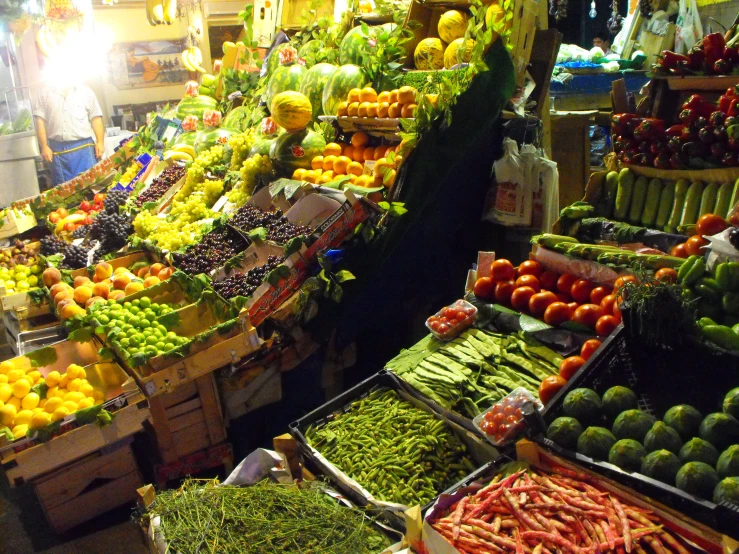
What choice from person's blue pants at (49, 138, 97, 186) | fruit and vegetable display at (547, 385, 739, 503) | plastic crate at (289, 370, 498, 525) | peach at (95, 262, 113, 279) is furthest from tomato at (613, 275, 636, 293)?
person's blue pants at (49, 138, 97, 186)

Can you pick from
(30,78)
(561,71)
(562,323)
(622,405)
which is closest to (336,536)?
(622,405)

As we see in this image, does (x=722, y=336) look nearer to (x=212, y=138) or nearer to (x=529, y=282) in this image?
(x=529, y=282)

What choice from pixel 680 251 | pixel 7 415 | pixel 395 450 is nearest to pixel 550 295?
pixel 680 251

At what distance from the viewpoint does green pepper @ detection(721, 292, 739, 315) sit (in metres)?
2.43

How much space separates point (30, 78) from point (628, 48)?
1037cm

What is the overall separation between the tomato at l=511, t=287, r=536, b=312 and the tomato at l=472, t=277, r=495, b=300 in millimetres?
181

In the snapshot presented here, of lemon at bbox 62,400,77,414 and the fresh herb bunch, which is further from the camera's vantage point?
lemon at bbox 62,400,77,414

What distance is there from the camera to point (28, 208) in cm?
665

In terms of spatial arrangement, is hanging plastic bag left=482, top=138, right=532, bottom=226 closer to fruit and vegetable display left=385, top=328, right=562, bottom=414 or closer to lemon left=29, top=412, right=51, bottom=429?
fruit and vegetable display left=385, top=328, right=562, bottom=414

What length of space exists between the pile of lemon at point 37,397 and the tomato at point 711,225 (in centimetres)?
323

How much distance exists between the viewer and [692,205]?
3.24m

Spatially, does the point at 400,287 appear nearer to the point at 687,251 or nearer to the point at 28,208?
the point at 687,251

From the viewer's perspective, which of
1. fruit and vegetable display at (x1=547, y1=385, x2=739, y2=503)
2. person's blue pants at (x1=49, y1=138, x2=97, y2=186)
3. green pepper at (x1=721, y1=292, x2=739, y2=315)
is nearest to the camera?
fruit and vegetable display at (x1=547, y1=385, x2=739, y2=503)

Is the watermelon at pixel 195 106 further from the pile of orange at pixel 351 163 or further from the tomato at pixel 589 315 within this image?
the tomato at pixel 589 315
